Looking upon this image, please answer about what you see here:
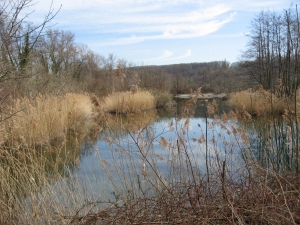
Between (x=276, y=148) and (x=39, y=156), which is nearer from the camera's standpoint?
(x=276, y=148)

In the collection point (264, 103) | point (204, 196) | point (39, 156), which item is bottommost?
point (39, 156)

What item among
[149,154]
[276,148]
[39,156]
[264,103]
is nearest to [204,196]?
[149,154]

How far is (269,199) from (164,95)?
16694 millimetres

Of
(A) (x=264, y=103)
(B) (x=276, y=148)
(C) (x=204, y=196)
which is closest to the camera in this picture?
(C) (x=204, y=196)

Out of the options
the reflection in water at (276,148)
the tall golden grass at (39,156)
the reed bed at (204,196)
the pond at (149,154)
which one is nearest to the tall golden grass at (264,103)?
the reflection in water at (276,148)

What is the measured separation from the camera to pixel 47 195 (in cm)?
267

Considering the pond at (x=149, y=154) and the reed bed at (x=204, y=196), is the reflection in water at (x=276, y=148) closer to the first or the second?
the reed bed at (x=204, y=196)

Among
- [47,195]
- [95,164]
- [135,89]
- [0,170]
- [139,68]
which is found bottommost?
[95,164]

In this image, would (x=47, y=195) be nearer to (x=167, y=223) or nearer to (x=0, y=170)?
(x=0, y=170)

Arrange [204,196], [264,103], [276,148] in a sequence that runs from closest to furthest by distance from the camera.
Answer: [204,196] → [276,148] → [264,103]

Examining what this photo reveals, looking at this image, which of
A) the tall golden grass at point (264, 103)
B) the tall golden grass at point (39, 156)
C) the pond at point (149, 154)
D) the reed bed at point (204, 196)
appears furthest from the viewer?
the tall golden grass at point (264, 103)

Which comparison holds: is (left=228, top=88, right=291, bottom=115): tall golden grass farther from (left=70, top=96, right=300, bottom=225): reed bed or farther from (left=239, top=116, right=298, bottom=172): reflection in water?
(left=70, top=96, right=300, bottom=225): reed bed

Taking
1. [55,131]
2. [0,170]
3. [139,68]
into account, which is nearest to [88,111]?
[55,131]

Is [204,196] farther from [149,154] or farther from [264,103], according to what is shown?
[264,103]
